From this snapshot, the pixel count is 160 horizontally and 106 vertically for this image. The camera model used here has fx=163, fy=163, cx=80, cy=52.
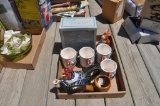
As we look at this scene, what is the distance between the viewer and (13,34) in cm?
99

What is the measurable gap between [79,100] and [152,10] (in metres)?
0.63

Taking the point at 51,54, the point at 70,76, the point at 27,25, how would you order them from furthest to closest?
the point at 27,25, the point at 51,54, the point at 70,76

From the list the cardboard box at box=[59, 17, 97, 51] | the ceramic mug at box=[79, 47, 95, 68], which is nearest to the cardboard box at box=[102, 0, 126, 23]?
the cardboard box at box=[59, 17, 97, 51]

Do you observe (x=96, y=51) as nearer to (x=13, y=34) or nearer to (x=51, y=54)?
(x=51, y=54)

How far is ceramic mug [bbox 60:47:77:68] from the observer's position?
803 mm

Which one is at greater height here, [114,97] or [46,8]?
[46,8]

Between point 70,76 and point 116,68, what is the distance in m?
0.22

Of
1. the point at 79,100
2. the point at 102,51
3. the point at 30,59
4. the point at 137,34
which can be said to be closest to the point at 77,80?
the point at 79,100

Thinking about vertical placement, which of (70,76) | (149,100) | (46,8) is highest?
(46,8)

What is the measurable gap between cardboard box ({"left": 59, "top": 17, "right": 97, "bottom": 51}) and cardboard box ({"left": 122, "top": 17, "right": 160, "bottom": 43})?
290 millimetres

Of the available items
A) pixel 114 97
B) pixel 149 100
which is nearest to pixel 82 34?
pixel 114 97

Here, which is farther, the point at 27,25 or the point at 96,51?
the point at 27,25

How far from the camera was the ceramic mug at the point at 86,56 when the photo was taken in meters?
0.80

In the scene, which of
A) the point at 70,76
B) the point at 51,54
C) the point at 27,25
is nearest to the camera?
the point at 70,76
